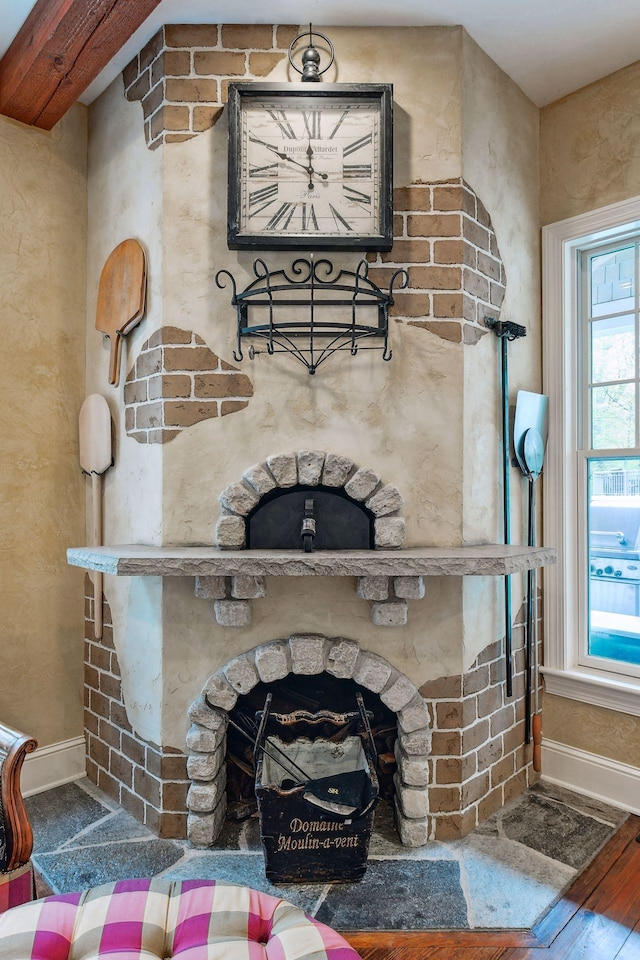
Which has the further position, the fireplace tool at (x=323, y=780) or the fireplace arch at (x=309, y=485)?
the fireplace arch at (x=309, y=485)

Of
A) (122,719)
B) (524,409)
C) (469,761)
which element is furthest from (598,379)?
(122,719)

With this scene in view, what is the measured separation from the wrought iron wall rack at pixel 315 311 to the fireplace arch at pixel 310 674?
1028 millimetres

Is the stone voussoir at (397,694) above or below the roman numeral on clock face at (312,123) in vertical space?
below

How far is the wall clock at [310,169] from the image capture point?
7.14ft

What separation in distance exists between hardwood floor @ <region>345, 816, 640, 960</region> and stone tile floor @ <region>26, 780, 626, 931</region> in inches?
1.2

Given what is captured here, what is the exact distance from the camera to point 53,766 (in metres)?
2.62

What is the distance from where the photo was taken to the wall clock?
2.18 meters

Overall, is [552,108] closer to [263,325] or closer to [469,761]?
[263,325]

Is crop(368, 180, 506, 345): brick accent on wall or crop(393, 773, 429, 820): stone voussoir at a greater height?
crop(368, 180, 506, 345): brick accent on wall

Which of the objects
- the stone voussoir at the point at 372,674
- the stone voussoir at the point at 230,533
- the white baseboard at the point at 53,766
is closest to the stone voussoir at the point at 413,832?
the stone voussoir at the point at 372,674

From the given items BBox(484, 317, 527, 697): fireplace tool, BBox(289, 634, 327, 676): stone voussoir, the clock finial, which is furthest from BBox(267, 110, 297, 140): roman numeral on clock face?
BBox(289, 634, 327, 676): stone voussoir

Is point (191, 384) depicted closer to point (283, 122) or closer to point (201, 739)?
point (283, 122)

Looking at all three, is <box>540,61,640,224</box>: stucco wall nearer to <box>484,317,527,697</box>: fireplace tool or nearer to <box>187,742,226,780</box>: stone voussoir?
<box>484,317,527,697</box>: fireplace tool

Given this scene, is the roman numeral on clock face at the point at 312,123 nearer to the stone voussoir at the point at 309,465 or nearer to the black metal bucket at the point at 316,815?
the stone voussoir at the point at 309,465
